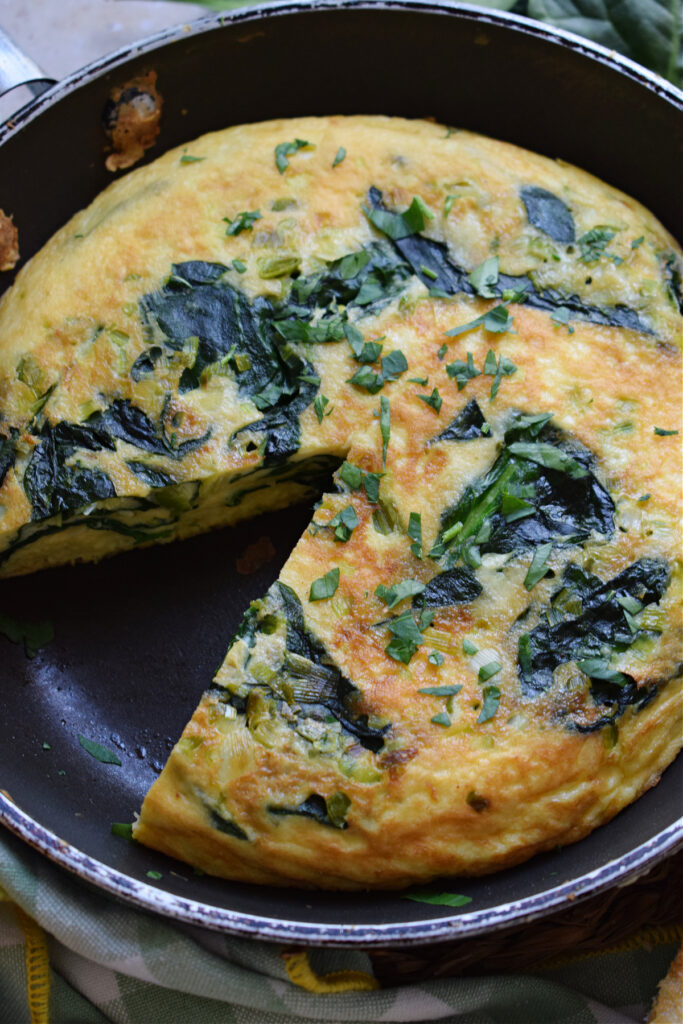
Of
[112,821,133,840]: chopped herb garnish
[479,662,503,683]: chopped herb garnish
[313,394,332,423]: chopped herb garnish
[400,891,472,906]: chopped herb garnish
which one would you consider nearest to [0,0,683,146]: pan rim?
[313,394,332,423]: chopped herb garnish

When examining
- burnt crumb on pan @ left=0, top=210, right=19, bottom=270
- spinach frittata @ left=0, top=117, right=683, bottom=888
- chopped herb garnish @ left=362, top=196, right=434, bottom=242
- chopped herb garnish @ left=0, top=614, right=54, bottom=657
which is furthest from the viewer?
burnt crumb on pan @ left=0, top=210, right=19, bottom=270

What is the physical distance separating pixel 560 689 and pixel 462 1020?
130 centimetres

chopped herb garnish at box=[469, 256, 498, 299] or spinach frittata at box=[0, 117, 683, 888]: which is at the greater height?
chopped herb garnish at box=[469, 256, 498, 299]

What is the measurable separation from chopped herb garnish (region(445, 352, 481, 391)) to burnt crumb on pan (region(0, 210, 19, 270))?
1935mm

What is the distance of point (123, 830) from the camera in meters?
3.63

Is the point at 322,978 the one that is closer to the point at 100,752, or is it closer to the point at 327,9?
the point at 100,752

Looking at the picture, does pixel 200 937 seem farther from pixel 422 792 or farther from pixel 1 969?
pixel 422 792

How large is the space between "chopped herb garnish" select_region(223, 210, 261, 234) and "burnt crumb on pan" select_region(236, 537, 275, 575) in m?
1.23

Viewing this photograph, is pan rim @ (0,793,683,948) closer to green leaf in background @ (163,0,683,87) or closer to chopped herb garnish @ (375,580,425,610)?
chopped herb garnish @ (375,580,425,610)

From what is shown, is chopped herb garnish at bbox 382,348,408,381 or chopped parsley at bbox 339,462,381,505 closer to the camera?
chopped parsley at bbox 339,462,381,505

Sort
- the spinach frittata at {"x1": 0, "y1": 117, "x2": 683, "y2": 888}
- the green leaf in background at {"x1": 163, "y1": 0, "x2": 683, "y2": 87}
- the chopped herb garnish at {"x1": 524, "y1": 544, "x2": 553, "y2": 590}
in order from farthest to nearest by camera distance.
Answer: the green leaf in background at {"x1": 163, "y1": 0, "x2": 683, "y2": 87}
the chopped herb garnish at {"x1": 524, "y1": 544, "x2": 553, "y2": 590}
the spinach frittata at {"x1": 0, "y1": 117, "x2": 683, "y2": 888}

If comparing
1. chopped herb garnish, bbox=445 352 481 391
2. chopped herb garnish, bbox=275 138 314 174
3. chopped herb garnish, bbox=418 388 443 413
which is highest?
chopped herb garnish, bbox=275 138 314 174

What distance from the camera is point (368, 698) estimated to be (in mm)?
3264

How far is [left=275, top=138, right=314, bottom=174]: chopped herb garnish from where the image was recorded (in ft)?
13.3
